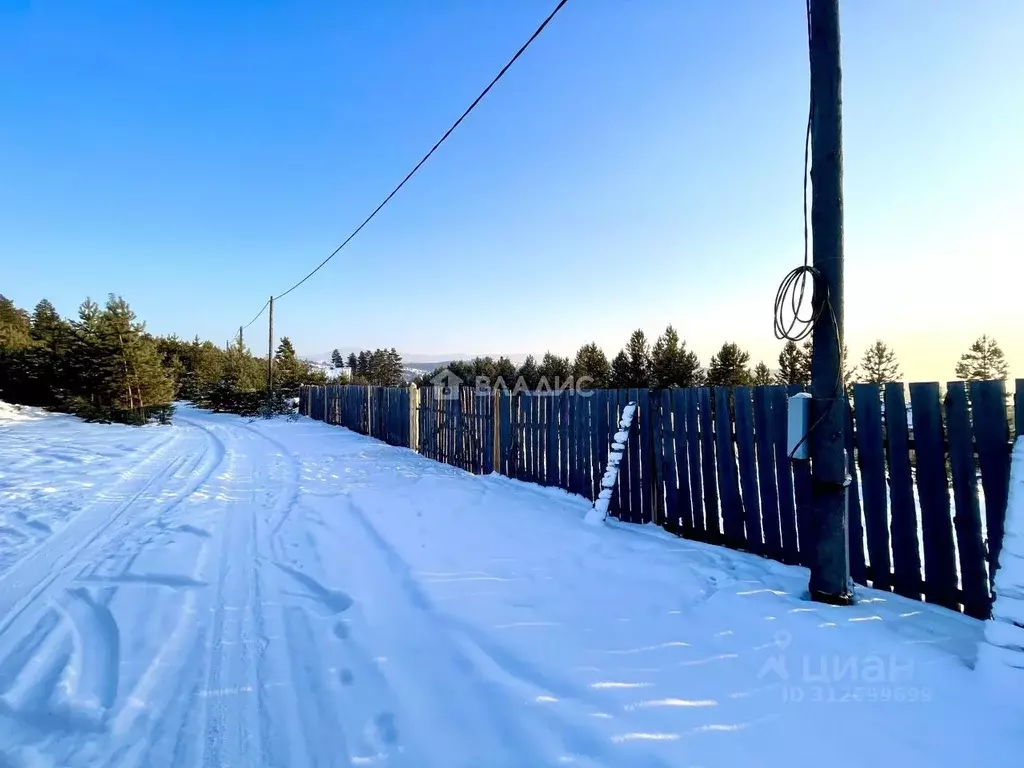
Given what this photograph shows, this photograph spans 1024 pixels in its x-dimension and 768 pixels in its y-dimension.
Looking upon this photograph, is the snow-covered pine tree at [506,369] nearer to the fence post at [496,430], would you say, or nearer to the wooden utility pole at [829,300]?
the fence post at [496,430]

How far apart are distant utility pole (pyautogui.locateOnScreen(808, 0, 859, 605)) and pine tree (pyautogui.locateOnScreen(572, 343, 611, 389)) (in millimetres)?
35320

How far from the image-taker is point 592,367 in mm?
42219

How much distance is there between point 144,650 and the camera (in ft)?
8.61

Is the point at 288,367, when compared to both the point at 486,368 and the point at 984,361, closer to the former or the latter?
the point at 486,368

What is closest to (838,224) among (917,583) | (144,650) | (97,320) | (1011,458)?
(1011,458)

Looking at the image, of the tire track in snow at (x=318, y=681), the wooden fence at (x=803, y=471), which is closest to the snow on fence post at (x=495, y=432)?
the wooden fence at (x=803, y=471)

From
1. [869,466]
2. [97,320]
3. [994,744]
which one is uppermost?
[97,320]

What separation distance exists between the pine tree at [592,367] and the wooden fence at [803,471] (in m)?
32.7

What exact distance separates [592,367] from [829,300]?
3955 centimetres

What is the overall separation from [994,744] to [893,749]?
37 cm

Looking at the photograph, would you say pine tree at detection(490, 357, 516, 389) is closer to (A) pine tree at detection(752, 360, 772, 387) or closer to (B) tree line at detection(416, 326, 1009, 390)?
(B) tree line at detection(416, 326, 1009, 390)

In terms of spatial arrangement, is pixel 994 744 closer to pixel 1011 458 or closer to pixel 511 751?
pixel 1011 458

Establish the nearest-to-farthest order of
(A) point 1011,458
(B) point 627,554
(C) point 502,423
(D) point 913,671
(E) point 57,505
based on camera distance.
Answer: (D) point 913,671 → (A) point 1011,458 → (B) point 627,554 → (E) point 57,505 → (C) point 502,423

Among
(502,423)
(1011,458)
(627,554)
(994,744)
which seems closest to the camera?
(994,744)
